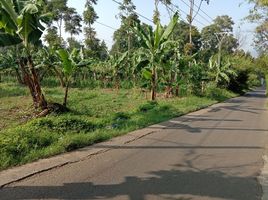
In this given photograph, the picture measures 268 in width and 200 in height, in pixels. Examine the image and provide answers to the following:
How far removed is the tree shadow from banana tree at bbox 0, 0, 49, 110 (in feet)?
23.1

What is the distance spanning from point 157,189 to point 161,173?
1.03m

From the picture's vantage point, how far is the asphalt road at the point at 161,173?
591cm

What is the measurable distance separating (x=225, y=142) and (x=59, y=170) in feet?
17.9

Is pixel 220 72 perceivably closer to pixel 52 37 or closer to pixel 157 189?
pixel 52 37

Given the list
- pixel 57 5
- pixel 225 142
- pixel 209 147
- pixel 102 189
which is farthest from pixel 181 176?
pixel 57 5

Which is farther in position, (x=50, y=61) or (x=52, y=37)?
(x=52, y=37)

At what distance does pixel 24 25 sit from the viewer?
12.1 meters

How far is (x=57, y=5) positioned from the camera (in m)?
52.6

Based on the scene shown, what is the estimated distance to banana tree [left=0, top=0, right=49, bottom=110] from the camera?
11.8 meters

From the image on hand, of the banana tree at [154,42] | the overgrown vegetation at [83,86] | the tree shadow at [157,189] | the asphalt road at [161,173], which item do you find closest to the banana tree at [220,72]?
the overgrown vegetation at [83,86]

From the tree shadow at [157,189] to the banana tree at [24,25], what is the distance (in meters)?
7.05

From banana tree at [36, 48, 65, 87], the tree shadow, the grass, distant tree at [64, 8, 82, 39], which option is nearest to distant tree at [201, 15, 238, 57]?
distant tree at [64, 8, 82, 39]

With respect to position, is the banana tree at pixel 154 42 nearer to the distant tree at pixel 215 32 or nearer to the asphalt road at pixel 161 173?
the asphalt road at pixel 161 173

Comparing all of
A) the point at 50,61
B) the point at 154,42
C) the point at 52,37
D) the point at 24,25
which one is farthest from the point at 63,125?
the point at 52,37
